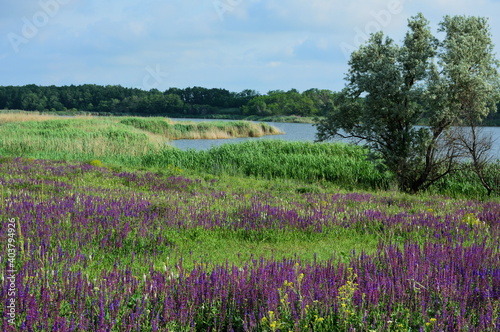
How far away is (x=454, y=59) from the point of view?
17328mm

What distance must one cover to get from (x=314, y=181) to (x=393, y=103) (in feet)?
16.0

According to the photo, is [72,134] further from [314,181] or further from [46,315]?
[46,315]

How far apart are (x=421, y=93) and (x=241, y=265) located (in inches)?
556

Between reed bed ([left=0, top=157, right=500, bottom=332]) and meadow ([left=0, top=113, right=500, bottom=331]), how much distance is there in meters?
0.02

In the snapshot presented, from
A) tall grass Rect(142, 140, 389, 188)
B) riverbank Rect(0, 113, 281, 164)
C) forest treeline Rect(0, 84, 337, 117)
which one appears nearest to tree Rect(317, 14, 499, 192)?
tall grass Rect(142, 140, 389, 188)

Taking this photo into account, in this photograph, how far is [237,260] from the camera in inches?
259

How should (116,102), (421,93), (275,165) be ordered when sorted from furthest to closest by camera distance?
1. (116,102)
2. (275,165)
3. (421,93)

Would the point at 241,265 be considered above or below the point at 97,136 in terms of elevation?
below

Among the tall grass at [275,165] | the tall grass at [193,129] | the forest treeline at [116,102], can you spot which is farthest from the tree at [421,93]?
the forest treeline at [116,102]

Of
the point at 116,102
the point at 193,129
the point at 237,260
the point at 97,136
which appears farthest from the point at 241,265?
the point at 116,102

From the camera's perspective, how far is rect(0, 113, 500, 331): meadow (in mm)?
3818

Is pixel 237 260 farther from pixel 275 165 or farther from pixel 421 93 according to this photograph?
pixel 275 165

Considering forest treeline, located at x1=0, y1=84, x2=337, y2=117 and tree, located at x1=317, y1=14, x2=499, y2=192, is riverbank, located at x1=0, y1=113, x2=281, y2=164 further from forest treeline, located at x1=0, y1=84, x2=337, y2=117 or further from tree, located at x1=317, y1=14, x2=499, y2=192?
forest treeline, located at x1=0, y1=84, x2=337, y2=117

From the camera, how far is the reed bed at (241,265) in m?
3.80
